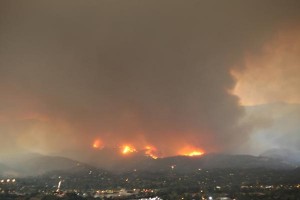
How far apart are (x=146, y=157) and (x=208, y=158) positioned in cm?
2077

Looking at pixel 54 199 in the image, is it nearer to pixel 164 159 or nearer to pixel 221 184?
pixel 221 184

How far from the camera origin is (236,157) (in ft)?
354

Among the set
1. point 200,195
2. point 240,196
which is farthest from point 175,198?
point 240,196

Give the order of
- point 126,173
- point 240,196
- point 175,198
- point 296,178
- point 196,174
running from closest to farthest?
1. point 240,196
2. point 175,198
3. point 296,178
4. point 196,174
5. point 126,173

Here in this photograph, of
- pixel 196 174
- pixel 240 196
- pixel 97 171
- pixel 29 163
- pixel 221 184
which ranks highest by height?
pixel 29 163

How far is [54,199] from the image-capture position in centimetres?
4906

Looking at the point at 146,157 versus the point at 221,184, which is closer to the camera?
the point at 221,184

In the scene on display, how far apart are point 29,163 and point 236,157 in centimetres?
7097

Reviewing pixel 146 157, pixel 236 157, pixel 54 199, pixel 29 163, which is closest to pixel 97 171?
pixel 146 157

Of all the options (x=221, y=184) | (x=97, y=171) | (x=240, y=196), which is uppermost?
(x=97, y=171)

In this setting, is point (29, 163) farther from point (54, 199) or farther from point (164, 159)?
point (54, 199)

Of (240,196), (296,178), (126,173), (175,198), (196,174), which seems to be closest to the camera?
(240,196)

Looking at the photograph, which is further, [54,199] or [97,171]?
[97,171]

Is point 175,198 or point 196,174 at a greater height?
point 196,174
